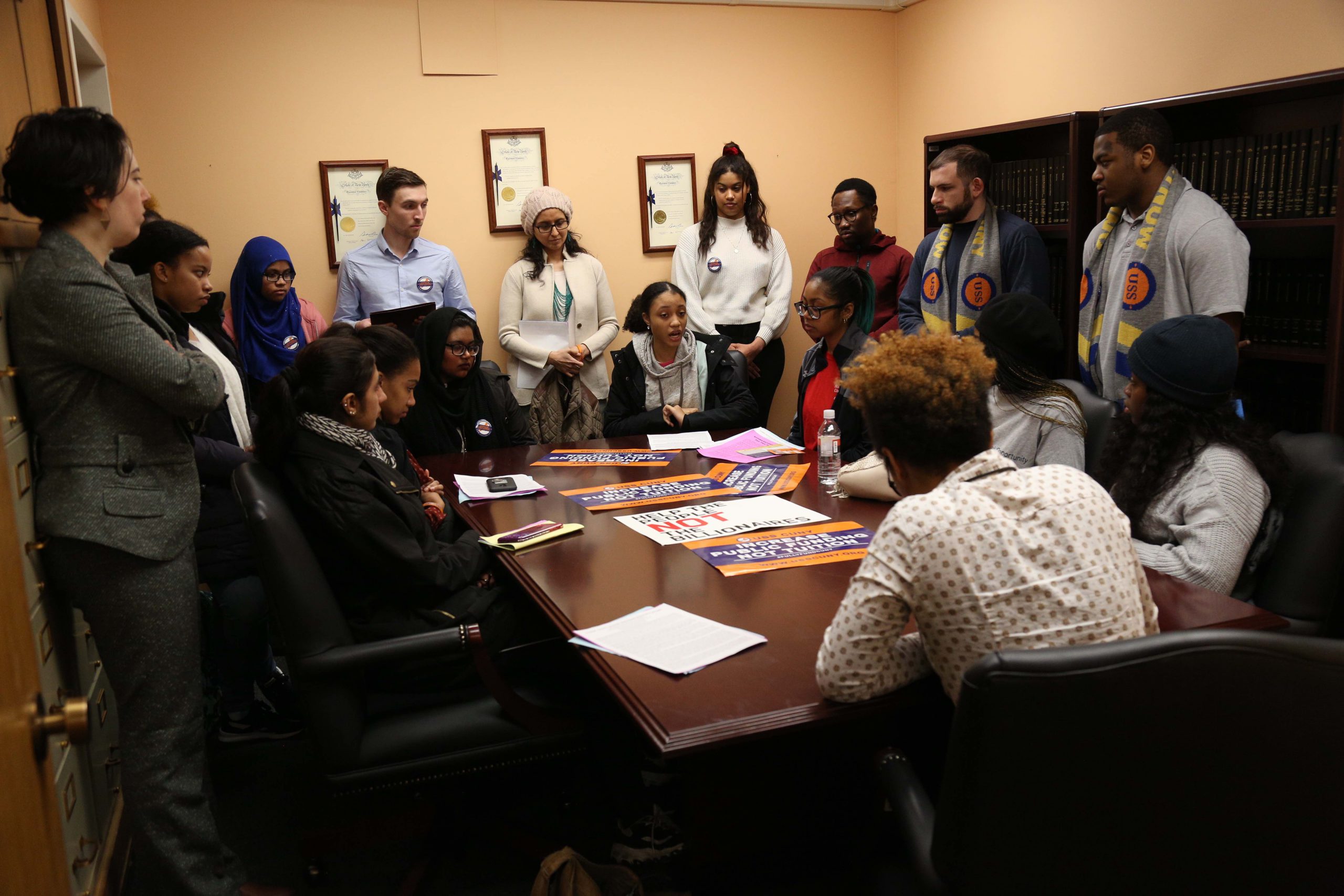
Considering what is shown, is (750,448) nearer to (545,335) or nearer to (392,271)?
(545,335)

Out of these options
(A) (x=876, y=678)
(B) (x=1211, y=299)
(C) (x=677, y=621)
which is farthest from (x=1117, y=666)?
(B) (x=1211, y=299)

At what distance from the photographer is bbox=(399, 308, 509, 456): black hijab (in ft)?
11.5

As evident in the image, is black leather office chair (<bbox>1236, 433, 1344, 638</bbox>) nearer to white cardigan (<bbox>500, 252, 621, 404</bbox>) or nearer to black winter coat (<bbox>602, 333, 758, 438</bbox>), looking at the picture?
black winter coat (<bbox>602, 333, 758, 438</bbox>)

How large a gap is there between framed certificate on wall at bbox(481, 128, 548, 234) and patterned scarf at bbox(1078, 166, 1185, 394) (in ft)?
9.43

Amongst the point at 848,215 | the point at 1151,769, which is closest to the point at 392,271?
the point at 848,215

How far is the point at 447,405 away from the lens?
361 cm

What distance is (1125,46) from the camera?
427cm

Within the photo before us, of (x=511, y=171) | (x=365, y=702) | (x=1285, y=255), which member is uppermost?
(x=511, y=171)

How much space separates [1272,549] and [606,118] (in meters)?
4.14

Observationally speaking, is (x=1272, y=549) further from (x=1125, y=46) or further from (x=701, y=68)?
(x=701, y=68)

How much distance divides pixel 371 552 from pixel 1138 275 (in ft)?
8.39

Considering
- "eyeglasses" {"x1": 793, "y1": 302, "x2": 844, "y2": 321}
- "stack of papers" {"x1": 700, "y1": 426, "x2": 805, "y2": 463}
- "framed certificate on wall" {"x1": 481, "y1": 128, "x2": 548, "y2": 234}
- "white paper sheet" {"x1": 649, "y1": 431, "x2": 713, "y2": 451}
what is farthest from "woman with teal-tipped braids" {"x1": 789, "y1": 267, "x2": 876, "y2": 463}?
"framed certificate on wall" {"x1": 481, "y1": 128, "x2": 548, "y2": 234}

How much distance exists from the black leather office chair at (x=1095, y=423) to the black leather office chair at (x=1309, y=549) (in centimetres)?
64

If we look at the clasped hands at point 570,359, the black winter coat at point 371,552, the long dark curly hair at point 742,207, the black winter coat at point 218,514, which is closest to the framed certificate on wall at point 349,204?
the clasped hands at point 570,359
